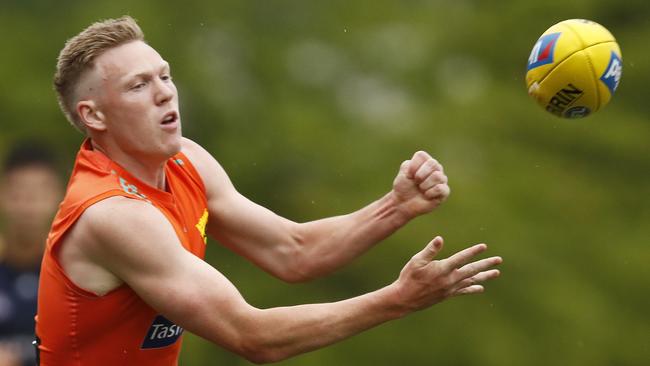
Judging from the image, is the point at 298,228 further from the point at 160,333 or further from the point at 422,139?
the point at 422,139

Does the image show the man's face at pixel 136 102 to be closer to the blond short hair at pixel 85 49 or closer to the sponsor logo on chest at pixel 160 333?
the blond short hair at pixel 85 49

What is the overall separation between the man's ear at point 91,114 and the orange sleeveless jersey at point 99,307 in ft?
0.44

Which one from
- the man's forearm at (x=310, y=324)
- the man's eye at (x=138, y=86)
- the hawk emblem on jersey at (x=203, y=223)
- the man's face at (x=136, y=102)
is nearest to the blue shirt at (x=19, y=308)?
the hawk emblem on jersey at (x=203, y=223)

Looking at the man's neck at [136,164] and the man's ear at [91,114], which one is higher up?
the man's ear at [91,114]

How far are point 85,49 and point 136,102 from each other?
348 mm

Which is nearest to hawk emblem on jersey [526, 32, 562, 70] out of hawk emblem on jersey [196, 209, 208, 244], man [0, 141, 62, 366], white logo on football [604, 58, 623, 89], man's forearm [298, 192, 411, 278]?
white logo on football [604, 58, 623, 89]

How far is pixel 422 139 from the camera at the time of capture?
14.0m

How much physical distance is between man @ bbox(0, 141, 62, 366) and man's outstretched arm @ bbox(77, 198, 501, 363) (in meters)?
2.46

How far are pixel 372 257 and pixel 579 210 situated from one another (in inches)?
81.1

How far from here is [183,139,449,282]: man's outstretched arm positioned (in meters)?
7.47

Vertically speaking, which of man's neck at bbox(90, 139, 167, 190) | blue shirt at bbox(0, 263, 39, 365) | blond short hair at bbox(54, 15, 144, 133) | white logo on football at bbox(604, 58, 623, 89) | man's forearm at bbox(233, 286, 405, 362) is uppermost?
white logo on football at bbox(604, 58, 623, 89)

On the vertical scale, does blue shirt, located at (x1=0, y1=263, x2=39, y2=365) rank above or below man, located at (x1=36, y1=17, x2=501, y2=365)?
below

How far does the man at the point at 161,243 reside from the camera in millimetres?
6594

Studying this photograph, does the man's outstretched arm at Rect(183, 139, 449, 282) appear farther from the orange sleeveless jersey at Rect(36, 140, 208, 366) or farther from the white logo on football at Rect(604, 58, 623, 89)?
the white logo on football at Rect(604, 58, 623, 89)
